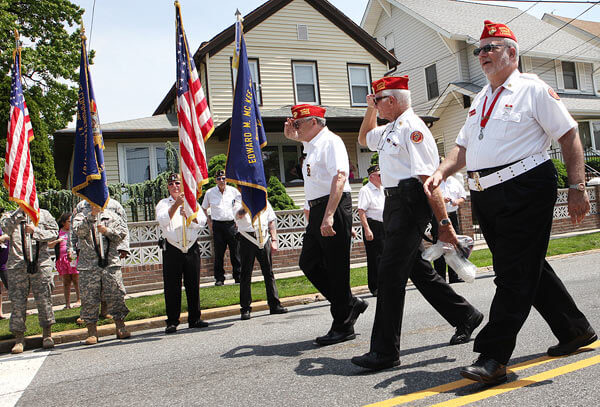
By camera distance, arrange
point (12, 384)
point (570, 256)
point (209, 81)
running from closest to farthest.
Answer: point (12, 384)
point (570, 256)
point (209, 81)

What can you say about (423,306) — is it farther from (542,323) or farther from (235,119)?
(235,119)

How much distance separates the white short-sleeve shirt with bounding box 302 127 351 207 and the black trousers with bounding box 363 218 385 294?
13.0 feet

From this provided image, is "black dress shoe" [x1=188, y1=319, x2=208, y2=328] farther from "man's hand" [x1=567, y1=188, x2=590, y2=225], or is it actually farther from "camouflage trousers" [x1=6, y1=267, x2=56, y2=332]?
"man's hand" [x1=567, y1=188, x2=590, y2=225]

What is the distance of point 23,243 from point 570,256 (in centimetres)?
1105

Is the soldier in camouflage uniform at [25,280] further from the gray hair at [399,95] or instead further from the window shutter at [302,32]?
the window shutter at [302,32]

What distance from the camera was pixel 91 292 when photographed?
7203 mm

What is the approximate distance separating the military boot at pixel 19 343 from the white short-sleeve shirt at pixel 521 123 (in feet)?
20.3

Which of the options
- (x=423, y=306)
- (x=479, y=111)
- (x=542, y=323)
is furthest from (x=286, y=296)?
(x=479, y=111)

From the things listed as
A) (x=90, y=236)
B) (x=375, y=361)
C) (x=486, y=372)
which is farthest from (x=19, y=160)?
(x=486, y=372)

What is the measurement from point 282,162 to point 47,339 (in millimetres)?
14680

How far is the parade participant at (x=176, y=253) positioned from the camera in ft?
24.7

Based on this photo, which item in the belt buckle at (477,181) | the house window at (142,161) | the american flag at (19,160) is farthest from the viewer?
the house window at (142,161)

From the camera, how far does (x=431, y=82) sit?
28.4 metres

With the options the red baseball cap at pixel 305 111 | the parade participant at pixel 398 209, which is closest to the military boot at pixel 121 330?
the red baseball cap at pixel 305 111
